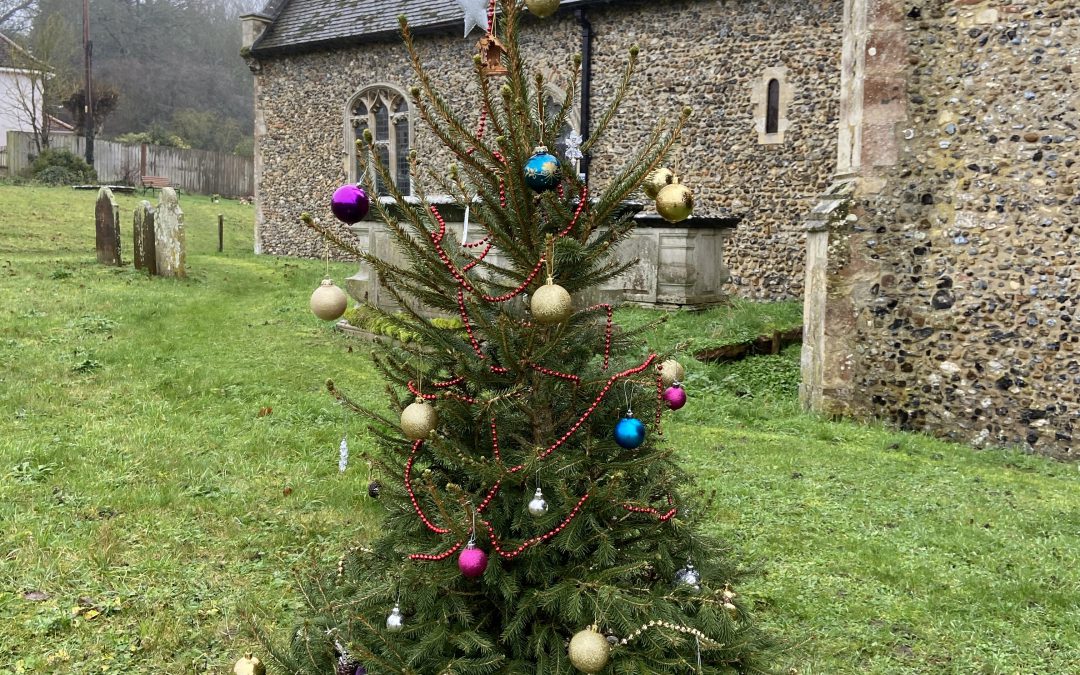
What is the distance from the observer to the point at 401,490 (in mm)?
2701

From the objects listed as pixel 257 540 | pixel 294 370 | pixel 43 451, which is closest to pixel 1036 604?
pixel 257 540

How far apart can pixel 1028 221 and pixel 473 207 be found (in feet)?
23.0

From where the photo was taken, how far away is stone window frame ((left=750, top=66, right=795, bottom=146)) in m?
14.4

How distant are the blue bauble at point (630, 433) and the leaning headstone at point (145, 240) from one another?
12.5 metres

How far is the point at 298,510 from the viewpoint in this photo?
5090 mm

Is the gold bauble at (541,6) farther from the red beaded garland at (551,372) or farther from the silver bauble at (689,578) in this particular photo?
the silver bauble at (689,578)

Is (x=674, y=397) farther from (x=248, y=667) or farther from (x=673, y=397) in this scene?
(x=248, y=667)

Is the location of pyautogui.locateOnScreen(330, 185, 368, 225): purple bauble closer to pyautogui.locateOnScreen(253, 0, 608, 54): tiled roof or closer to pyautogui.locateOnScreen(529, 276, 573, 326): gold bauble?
pyautogui.locateOnScreen(529, 276, 573, 326): gold bauble

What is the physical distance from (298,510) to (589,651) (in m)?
3.35

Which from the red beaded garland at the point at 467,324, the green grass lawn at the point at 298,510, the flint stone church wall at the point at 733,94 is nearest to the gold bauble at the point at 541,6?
the red beaded garland at the point at 467,324

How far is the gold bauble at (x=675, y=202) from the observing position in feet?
8.48

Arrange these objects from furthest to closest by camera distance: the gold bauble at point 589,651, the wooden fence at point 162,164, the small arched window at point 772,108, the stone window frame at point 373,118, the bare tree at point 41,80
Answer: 1. the wooden fence at point 162,164
2. the bare tree at point 41,80
3. the stone window frame at point 373,118
4. the small arched window at point 772,108
5. the gold bauble at point 589,651

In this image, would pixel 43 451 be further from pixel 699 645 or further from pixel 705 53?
pixel 705 53

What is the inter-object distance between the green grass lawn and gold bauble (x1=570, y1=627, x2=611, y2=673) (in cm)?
113
